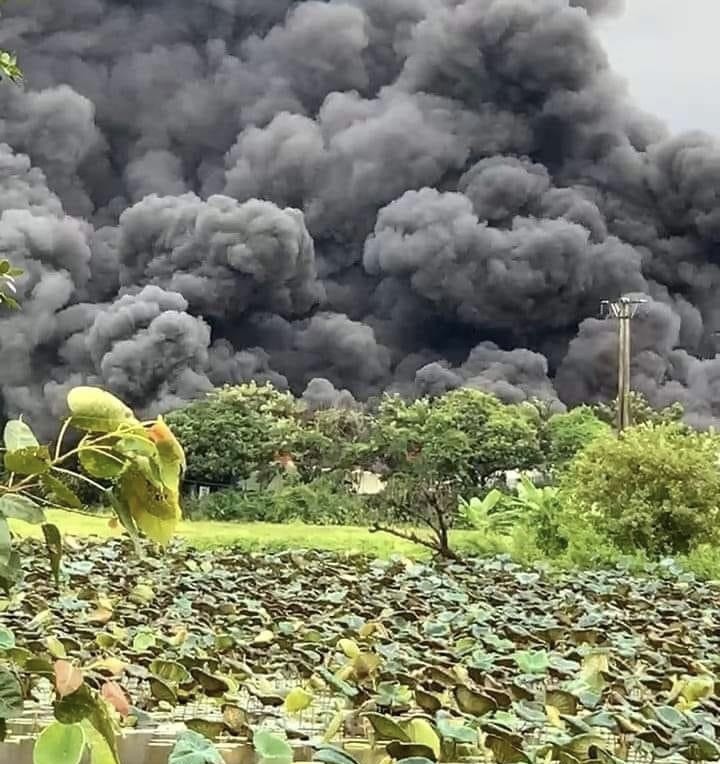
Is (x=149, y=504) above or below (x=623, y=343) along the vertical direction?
above

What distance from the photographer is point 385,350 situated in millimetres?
14484

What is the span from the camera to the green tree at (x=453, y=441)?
10.9m

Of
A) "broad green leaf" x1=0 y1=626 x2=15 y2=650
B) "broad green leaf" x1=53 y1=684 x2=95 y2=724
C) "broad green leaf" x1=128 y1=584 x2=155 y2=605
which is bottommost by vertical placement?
"broad green leaf" x1=128 y1=584 x2=155 y2=605

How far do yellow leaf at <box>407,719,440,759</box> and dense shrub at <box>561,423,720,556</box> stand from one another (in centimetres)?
484

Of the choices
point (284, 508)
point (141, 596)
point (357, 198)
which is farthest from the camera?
point (357, 198)

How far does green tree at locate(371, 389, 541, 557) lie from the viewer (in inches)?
429

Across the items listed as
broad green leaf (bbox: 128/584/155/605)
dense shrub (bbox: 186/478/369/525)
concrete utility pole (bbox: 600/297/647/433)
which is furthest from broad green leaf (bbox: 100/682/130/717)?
concrete utility pole (bbox: 600/297/647/433)

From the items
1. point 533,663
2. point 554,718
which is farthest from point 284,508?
point 554,718

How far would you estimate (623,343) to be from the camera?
43.3ft

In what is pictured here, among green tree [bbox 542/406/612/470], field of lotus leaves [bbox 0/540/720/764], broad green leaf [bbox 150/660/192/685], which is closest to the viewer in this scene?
field of lotus leaves [bbox 0/540/720/764]

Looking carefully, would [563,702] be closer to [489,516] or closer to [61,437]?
[61,437]

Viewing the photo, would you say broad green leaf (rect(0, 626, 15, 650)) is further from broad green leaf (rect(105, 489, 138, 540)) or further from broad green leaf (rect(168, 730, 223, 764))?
broad green leaf (rect(168, 730, 223, 764))

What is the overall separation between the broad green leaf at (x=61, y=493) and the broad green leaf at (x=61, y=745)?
135mm

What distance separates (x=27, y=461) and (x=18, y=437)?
0.02m
